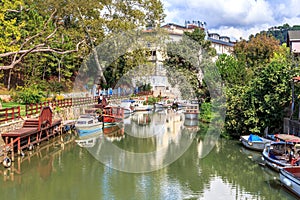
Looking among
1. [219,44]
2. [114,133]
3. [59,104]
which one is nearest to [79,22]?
[59,104]

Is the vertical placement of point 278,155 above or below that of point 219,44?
below

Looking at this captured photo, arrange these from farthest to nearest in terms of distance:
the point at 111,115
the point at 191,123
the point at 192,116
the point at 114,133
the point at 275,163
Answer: the point at 192,116, the point at 191,123, the point at 111,115, the point at 114,133, the point at 275,163

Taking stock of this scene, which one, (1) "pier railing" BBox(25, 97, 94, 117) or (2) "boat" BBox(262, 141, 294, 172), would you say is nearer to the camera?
(2) "boat" BBox(262, 141, 294, 172)

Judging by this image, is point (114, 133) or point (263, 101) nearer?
point (263, 101)

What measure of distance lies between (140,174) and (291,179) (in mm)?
7476

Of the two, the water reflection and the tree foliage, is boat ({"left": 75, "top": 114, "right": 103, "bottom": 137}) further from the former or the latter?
the tree foliage

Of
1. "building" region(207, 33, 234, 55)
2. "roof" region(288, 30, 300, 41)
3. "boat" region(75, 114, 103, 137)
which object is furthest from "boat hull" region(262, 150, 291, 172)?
"building" region(207, 33, 234, 55)

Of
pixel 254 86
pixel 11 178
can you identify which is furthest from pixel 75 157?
pixel 254 86

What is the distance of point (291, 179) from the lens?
597 inches

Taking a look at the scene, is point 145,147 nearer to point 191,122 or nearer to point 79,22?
point 191,122

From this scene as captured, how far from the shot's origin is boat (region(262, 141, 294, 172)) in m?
18.2

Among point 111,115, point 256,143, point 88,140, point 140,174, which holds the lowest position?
point 140,174

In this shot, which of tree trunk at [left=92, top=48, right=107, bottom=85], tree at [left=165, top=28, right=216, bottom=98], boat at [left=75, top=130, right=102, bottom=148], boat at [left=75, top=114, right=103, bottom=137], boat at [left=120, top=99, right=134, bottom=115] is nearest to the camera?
boat at [left=75, top=130, right=102, bottom=148]

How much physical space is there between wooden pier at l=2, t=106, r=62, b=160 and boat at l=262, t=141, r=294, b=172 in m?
14.0
